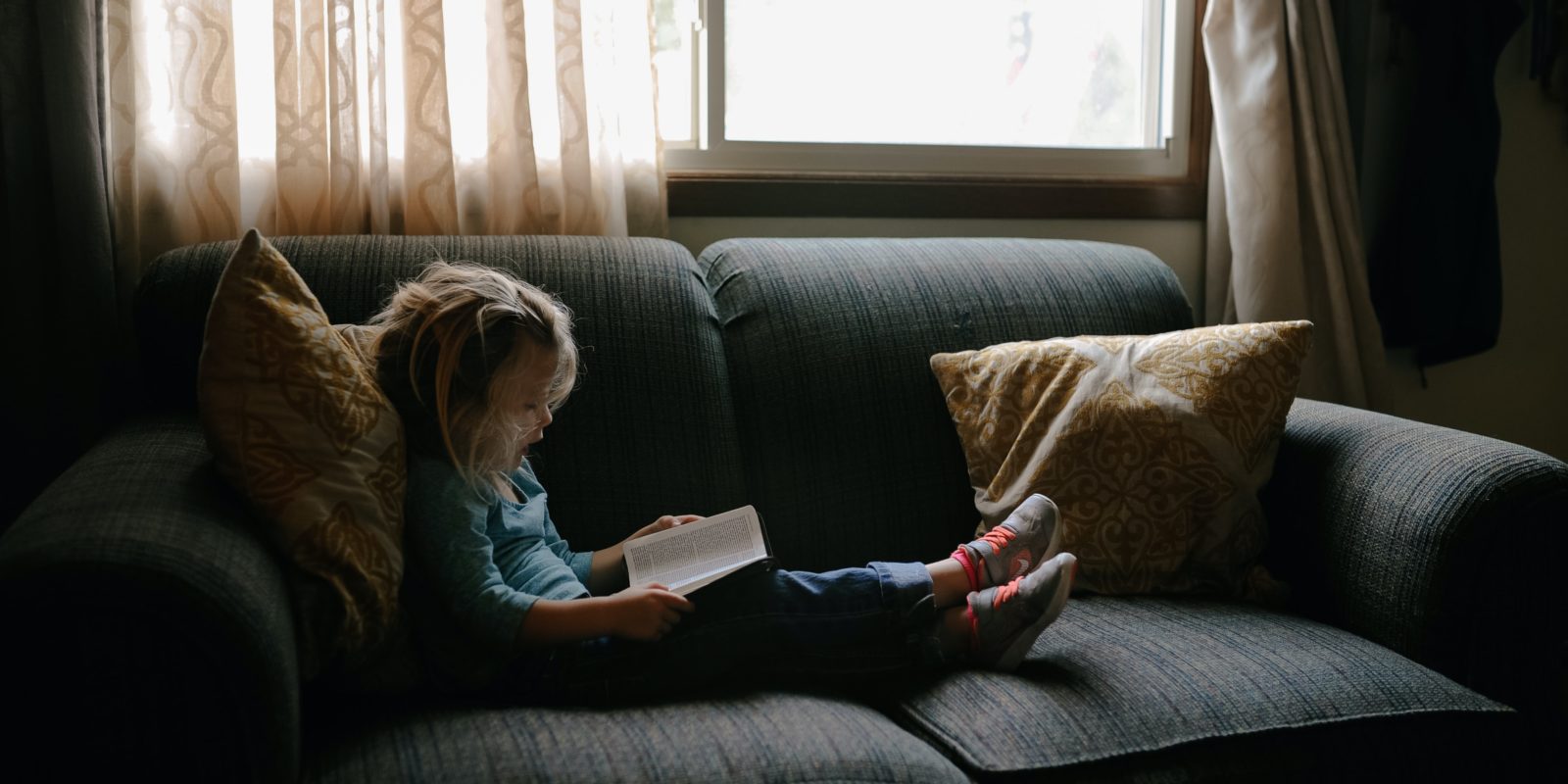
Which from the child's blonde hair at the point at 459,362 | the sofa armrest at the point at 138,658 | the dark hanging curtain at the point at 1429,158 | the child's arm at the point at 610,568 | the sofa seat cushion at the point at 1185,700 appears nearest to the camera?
the sofa armrest at the point at 138,658

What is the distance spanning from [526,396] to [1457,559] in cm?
112

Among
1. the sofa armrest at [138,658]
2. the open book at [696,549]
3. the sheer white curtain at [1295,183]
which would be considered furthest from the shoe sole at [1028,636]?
the sheer white curtain at [1295,183]

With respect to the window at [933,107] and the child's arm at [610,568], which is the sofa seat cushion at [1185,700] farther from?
the window at [933,107]

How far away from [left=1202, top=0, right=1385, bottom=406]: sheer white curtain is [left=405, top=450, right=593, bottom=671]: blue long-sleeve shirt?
160 centimetres

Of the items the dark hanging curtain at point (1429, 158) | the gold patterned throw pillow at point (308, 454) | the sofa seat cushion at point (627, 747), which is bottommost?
the sofa seat cushion at point (627, 747)

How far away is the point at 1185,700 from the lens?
1.25 metres

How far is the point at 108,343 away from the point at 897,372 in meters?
1.19

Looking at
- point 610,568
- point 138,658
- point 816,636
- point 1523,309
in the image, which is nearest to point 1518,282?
point 1523,309

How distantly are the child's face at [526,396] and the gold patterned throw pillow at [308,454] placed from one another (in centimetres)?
14

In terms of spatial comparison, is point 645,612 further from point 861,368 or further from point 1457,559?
point 1457,559

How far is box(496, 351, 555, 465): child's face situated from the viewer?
1335 millimetres

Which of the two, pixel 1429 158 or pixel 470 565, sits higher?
pixel 1429 158

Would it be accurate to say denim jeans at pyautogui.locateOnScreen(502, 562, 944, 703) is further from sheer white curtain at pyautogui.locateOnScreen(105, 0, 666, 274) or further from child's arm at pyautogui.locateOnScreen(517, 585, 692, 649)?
sheer white curtain at pyautogui.locateOnScreen(105, 0, 666, 274)

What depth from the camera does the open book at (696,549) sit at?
1404 mm
